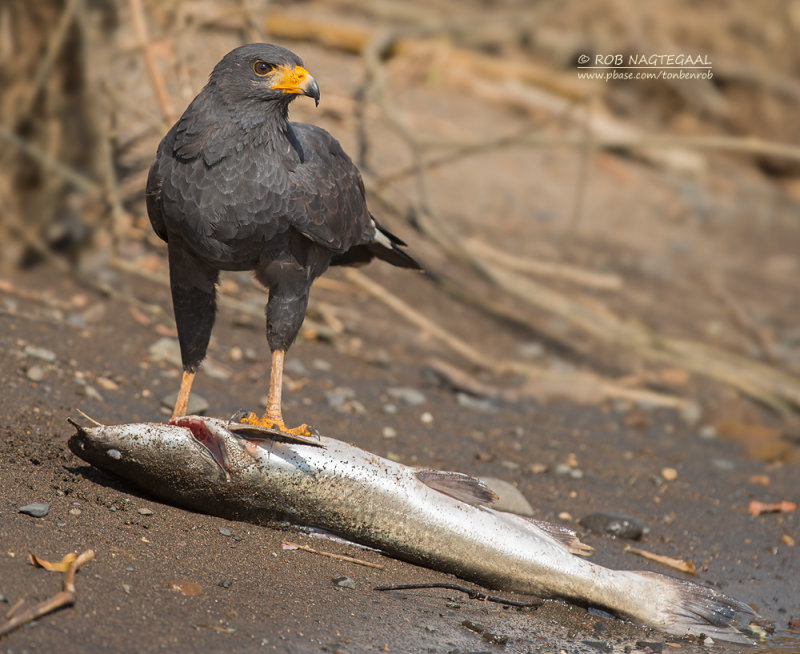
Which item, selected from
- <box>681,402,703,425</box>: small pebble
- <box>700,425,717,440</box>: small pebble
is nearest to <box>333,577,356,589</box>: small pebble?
<box>700,425,717,440</box>: small pebble

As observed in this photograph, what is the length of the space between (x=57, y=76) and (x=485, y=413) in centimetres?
395

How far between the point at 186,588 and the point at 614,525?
227 centimetres

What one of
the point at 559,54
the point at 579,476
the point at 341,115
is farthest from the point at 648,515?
the point at 559,54

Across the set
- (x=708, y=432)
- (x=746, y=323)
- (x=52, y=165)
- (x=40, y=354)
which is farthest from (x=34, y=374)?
(x=746, y=323)

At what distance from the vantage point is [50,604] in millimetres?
3059

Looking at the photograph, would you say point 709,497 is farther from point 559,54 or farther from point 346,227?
point 559,54

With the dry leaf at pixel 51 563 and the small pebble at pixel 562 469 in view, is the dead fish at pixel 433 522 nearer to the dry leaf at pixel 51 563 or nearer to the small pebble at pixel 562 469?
the dry leaf at pixel 51 563

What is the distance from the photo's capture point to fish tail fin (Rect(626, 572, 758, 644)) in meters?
3.91

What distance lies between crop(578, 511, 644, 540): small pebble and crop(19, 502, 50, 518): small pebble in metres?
2.53

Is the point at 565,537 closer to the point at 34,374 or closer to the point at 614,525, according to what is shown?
the point at 614,525

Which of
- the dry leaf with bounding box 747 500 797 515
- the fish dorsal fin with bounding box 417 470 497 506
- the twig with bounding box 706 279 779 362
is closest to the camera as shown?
the fish dorsal fin with bounding box 417 470 497 506

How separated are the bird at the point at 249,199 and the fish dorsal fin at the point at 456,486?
23.4 inches

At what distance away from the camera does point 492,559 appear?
3902 mm

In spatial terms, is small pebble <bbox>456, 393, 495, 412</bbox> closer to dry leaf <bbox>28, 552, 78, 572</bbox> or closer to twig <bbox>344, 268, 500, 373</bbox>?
twig <bbox>344, 268, 500, 373</bbox>
